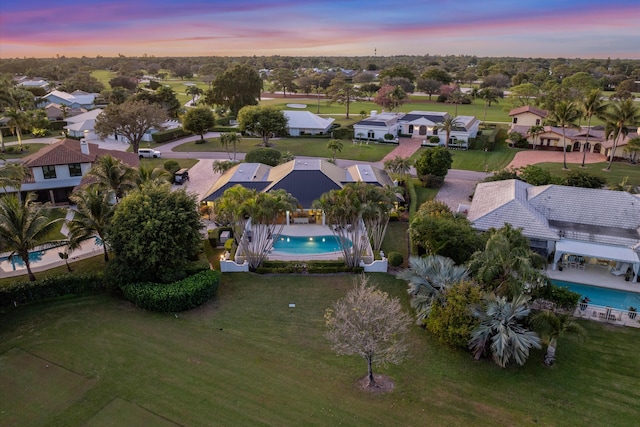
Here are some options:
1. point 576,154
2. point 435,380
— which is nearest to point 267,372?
point 435,380

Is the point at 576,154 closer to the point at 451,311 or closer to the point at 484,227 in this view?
the point at 484,227

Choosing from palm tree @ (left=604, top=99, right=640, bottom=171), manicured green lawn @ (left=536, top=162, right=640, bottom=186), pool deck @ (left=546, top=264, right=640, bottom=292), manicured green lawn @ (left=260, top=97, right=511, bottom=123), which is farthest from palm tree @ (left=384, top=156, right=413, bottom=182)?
manicured green lawn @ (left=260, top=97, right=511, bottom=123)

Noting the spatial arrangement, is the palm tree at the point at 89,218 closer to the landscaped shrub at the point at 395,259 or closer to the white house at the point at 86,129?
the landscaped shrub at the point at 395,259

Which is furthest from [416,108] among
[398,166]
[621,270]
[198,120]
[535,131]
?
[621,270]

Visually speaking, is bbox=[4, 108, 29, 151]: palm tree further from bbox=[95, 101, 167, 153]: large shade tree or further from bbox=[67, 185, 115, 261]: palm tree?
bbox=[67, 185, 115, 261]: palm tree

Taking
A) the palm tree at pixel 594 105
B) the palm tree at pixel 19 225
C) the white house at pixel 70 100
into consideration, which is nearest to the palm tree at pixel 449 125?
the palm tree at pixel 594 105

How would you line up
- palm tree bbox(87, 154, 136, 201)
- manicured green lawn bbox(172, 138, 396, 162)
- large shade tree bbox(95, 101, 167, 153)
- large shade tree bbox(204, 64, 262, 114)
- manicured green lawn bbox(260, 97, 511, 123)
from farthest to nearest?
manicured green lawn bbox(260, 97, 511, 123), large shade tree bbox(204, 64, 262, 114), manicured green lawn bbox(172, 138, 396, 162), large shade tree bbox(95, 101, 167, 153), palm tree bbox(87, 154, 136, 201)
